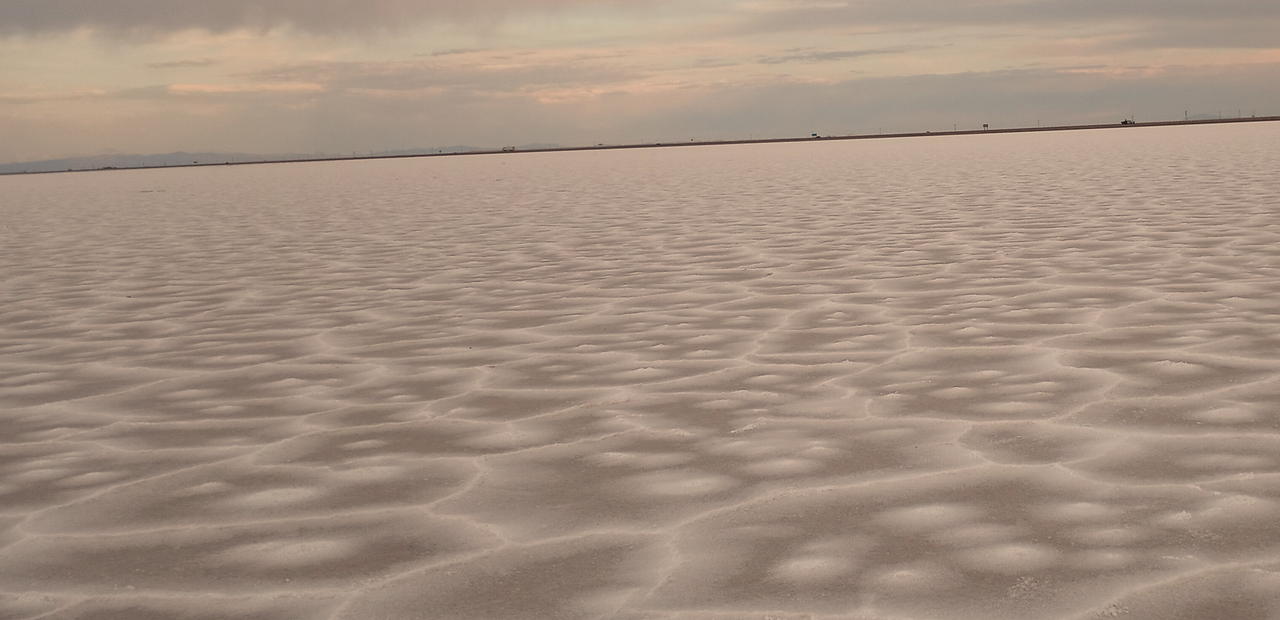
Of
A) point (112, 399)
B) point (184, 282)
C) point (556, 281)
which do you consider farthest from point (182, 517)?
point (184, 282)

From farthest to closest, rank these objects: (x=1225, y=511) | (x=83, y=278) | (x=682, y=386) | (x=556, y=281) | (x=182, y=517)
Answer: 1. (x=83, y=278)
2. (x=556, y=281)
3. (x=682, y=386)
4. (x=182, y=517)
5. (x=1225, y=511)

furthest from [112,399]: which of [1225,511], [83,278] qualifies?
[83,278]

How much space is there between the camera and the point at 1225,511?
7.95ft

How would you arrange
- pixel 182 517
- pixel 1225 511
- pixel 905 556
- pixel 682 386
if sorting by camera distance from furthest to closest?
pixel 682 386
pixel 182 517
pixel 1225 511
pixel 905 556

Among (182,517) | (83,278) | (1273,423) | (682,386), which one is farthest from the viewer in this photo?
(83,278)

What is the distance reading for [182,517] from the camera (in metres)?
2.70

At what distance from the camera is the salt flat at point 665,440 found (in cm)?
218

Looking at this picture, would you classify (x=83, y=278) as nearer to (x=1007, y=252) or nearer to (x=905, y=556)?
(x=1007, y=252)

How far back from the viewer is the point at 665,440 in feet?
10.4

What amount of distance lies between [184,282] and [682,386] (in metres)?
4.83

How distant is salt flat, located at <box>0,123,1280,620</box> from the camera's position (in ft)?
7.16

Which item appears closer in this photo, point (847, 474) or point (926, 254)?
point (847, 474)

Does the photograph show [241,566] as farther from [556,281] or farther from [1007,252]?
[1007,252]

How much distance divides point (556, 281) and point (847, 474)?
161 inches
